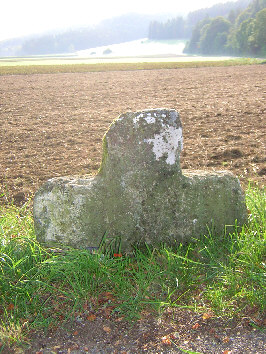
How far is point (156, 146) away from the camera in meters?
3.51

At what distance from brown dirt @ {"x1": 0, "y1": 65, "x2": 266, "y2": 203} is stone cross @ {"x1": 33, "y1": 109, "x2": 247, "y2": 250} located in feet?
8.49

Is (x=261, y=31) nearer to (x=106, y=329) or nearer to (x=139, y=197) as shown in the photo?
(x=139, y=197)

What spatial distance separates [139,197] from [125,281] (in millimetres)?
888

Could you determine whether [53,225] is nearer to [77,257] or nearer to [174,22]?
[77,257]

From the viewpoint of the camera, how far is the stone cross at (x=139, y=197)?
346cm

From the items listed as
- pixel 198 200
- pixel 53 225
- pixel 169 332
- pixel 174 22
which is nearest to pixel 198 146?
pixel 198 200


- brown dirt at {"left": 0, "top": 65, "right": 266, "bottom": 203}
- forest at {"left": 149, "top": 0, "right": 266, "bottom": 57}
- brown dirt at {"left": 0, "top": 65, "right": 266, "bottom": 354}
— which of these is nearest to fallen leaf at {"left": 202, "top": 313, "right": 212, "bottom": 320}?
brown dirt at {"left": 0, "top": 65, "right": 266, "bottom": 354}

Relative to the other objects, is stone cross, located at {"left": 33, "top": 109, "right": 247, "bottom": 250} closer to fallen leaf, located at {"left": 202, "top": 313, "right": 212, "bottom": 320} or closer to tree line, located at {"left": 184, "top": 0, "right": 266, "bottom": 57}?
fallen leaf, located at {"left": 202, "top": 313, "right": 212, "bottom": 320}

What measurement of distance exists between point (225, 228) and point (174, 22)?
689 ft

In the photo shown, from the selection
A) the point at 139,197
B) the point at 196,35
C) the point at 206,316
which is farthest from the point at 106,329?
the point at 196,35

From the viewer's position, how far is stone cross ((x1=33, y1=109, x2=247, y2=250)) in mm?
3461

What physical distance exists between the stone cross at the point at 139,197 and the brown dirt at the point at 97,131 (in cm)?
259

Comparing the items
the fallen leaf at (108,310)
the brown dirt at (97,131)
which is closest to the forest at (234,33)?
the brown dirt at (97,131)

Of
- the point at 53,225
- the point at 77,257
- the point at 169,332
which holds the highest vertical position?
the point at 53,225
